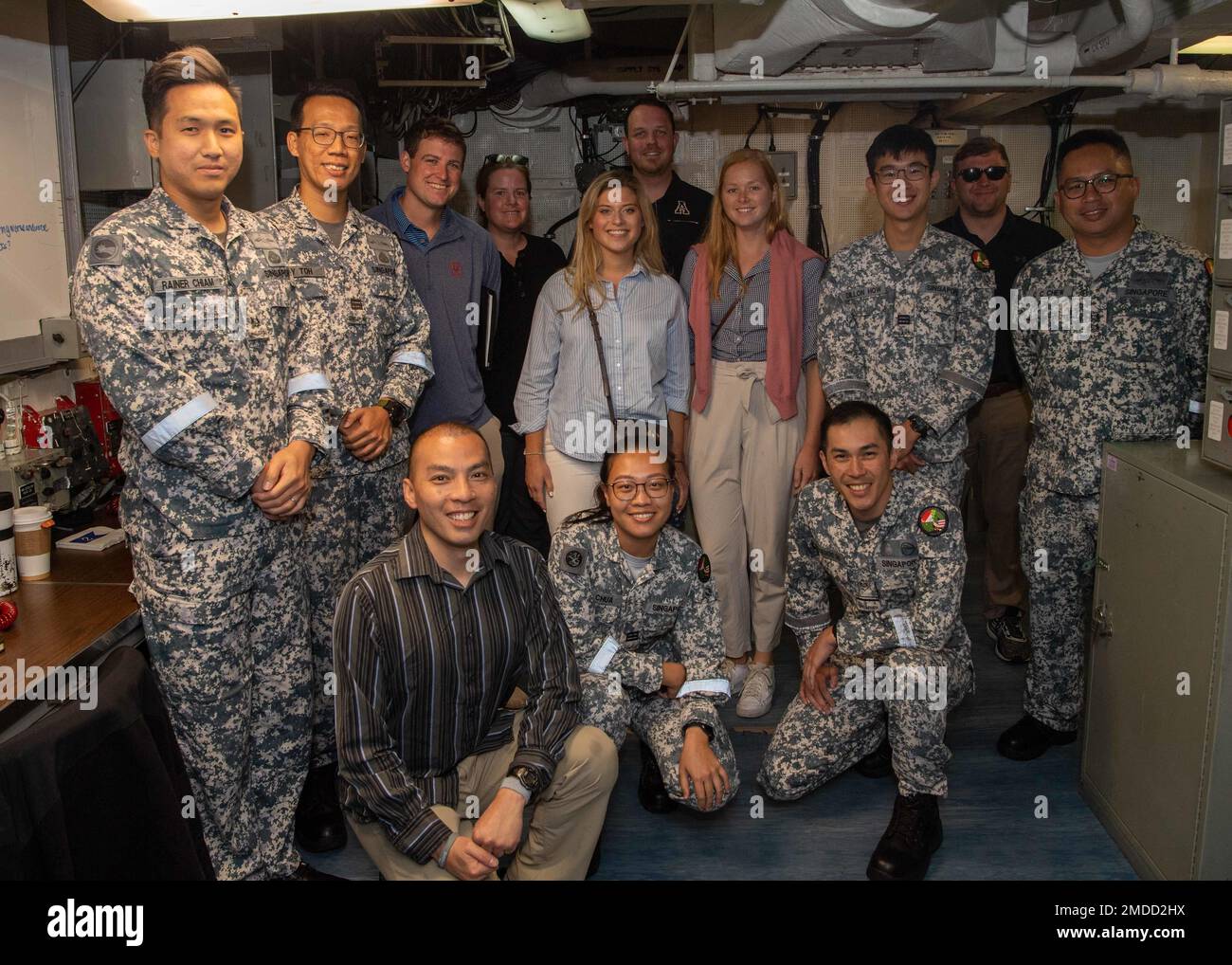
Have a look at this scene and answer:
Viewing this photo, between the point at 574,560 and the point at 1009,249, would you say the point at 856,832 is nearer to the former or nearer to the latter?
the point at 574,560

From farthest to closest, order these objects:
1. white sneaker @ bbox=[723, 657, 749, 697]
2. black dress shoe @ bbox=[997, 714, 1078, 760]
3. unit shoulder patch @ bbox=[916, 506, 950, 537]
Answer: white sneaker @ bbox=[723, 657, 749, 697] → black dress shoe @ bbox=[997, 714, 1078, 760] → unit shoulder patch @ bbox=[916, 506, 950, 537]

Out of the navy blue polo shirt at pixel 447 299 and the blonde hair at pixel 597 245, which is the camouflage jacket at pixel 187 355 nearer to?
the navy blue polo shirt at pixel 447 299

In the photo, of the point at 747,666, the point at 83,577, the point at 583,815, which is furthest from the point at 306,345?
the point at 747,666

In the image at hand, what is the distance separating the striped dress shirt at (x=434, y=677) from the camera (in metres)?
Answer: 2.20

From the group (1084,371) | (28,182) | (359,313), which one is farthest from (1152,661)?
(28,182)

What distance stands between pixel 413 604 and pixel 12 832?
3.04 feet

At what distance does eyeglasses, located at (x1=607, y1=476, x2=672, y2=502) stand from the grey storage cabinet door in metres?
1.23

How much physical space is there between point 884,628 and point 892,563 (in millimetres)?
194

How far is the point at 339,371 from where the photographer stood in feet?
9.46

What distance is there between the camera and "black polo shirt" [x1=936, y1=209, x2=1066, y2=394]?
4.14 metres

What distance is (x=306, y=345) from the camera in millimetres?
2779

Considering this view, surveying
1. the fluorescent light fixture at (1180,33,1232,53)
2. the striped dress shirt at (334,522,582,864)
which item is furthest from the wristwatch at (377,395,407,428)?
the fluorescent light fixture at (1180,33,1232,53)

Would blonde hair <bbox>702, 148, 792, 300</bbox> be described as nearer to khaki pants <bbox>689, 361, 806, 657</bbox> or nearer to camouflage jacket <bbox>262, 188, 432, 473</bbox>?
khaki pants <bbox>689, 361, 806, 657</bbox>

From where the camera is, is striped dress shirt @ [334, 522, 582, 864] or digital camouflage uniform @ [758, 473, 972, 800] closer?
striped dress shirt @ [334, 522, 582, 864]
